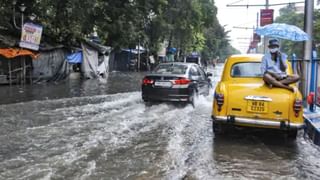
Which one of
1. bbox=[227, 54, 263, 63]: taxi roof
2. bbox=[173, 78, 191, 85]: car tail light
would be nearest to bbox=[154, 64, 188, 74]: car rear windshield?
bbox=[173, 78, 191, 85]: car tail light

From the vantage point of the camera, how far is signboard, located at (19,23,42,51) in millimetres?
21375

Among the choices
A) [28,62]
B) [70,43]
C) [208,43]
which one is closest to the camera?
[28,62]

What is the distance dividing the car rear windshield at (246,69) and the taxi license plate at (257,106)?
1.34 metres

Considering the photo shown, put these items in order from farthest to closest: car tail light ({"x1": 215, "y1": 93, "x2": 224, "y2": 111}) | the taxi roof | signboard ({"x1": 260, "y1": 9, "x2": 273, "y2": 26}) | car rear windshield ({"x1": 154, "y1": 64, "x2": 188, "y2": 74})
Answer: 1. signboard ({"x1": 260, "y1": 9, "x2": 273, "y2": 26})
2. car rear windshield ({"x1": 154, "y1": 64, "x2": 188, "y2": 74})
3. the taxi roof
4. car tail light ({"x1": 215, "y1": 93, "x2": 224, "y2": 111})

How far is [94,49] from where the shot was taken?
29266 mm

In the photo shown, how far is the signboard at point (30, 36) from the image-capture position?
21.4 m

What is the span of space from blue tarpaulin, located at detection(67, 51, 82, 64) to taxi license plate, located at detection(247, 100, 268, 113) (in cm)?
1872

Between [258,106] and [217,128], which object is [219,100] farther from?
[217,128]

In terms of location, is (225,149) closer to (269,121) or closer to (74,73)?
(269,121)

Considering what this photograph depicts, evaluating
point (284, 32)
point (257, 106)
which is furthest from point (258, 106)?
point (284, 32)

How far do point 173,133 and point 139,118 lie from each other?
217 cm

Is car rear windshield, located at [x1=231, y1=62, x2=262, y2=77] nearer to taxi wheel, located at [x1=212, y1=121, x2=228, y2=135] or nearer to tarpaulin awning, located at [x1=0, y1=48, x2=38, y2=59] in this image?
taxi wheel, located at [x1=212, y1=121, x2=228, y2=135]

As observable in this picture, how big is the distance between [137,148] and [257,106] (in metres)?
2.46

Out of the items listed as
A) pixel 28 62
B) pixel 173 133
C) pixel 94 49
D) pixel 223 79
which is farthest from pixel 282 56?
pixel 94 49
